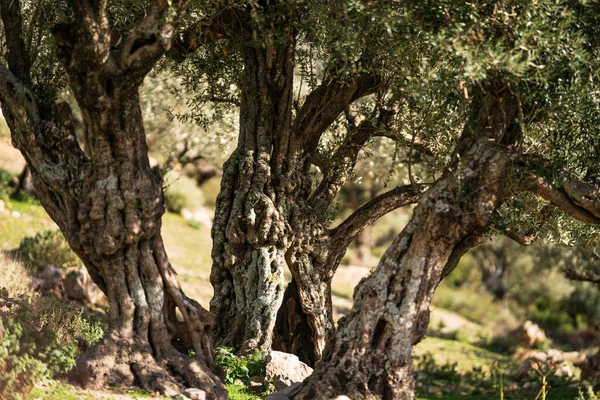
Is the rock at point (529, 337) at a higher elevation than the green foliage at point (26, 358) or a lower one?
higher

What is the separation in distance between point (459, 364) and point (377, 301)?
11.7m

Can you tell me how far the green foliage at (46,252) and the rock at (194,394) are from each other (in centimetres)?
942

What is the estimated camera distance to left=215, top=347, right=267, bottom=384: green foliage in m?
11.4

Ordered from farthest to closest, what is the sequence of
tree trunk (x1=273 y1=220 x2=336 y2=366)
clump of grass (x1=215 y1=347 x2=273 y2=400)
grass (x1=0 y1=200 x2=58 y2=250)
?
grass (x1=0 y1=200 x2=58 y2=250), tree trunk (x1=273 y1=220 x2=336 y2=366), clump of grass (x1=215 y1=347 x2=273 y2=400)

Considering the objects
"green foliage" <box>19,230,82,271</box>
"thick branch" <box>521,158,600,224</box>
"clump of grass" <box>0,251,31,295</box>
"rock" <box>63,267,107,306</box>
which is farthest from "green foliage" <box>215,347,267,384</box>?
"green foliage" <box>19,230,82,271</box>

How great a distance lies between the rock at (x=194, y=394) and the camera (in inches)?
370

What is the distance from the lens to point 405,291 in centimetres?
974

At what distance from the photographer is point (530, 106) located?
9.78 meters

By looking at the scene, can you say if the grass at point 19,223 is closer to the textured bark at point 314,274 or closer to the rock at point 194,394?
the textured bark at point 314,274

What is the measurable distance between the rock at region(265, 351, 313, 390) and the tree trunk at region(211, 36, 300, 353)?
0.76 meters

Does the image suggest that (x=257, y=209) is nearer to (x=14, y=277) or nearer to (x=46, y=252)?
(x=14, y=277)

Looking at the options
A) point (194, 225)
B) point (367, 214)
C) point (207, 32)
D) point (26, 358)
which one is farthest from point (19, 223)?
point (26, 358)

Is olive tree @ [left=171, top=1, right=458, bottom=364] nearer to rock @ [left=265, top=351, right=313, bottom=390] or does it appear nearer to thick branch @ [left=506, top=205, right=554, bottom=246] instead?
rock @ [left=265, top=351, right=313, bottom=390]

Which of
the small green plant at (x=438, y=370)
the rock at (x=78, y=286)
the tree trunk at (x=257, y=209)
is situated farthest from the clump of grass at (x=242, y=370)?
the small green plant at (x=438, y=370)
